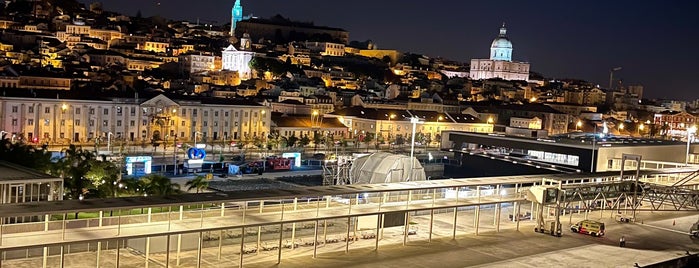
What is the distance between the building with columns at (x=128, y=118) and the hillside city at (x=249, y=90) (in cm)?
7

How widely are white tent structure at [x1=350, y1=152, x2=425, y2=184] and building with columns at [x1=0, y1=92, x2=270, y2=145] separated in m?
21.4

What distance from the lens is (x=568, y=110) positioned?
314 feet

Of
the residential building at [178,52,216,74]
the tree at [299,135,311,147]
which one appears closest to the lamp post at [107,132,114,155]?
the tree at [299,135,311,147]

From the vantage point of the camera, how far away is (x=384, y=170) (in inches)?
1110

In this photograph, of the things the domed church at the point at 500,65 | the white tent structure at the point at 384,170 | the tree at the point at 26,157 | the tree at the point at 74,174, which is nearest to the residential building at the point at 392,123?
the white tent structure at the point at 384,170

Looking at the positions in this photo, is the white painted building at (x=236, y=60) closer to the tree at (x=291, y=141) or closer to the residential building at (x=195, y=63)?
the residential building at (x=195, y=63)

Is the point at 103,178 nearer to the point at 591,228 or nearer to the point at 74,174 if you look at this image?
the point at 74,174

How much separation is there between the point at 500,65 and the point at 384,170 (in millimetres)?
113465

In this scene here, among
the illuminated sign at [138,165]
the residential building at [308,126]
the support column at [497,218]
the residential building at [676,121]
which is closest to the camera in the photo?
the support column at [497,218]

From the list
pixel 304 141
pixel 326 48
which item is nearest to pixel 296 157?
pixel 304 141

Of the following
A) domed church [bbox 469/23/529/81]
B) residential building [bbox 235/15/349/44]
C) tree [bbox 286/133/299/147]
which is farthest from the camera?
domed church [bbox 469/23/529/81]

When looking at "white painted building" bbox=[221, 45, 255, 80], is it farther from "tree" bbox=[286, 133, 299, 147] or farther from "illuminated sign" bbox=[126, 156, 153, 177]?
"illuminated sign" bbox=[126, 156, 153, 177]

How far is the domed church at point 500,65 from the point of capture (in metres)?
138

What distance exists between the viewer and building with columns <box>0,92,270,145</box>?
1730 inches
